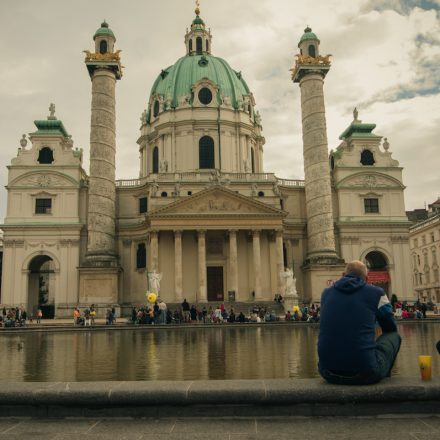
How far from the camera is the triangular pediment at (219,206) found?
44125mm

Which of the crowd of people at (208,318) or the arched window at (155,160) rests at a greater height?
the arched window at (155,160)

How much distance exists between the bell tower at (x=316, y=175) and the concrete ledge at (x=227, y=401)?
39136 millimetres

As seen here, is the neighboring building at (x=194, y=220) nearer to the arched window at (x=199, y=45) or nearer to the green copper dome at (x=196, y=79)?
the green copper dome at (x=196, y=79)

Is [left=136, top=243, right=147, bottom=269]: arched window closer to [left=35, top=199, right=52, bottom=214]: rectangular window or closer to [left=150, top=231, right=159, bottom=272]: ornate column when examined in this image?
[left=150, top=231, right=159, bottom=272]: ornate column

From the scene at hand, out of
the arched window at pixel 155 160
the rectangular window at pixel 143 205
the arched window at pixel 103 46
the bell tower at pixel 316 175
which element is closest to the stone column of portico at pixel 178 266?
the rectangular window at pixel 143 205

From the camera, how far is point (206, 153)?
177 ft

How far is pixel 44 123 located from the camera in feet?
160

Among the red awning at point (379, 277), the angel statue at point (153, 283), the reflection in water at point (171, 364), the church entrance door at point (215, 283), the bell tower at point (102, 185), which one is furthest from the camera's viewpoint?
the red awning at point (379, 277)

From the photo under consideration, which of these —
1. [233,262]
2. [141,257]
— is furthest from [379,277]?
[141,257]

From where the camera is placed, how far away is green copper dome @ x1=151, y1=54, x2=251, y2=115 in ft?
185

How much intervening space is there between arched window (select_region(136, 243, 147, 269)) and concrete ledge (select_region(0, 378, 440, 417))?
1666 inches

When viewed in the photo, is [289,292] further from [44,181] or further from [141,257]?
[44,181]

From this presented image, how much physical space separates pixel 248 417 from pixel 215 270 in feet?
135

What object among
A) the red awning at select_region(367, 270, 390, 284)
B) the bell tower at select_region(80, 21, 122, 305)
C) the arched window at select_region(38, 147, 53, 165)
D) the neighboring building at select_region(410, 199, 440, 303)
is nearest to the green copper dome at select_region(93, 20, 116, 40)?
the bell tower at select_region(80, 21, 122, 305)
